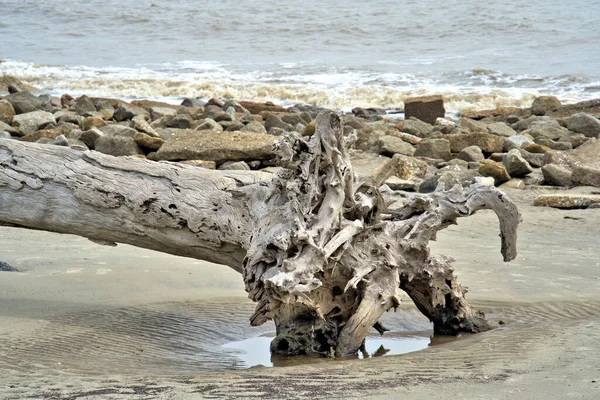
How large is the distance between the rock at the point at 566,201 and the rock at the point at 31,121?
764 cm

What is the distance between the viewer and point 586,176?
9875 mm

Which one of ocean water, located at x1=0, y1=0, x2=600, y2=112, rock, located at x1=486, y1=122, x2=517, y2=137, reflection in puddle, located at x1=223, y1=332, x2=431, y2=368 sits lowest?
ocean water, located at x1=0, y1=0, x2=600, y2=112

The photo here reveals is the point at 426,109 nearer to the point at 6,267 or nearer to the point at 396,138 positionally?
the point at 396,138

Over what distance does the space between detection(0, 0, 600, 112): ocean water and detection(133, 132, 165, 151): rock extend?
25.6ft

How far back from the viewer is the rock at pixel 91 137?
1152 centimetres

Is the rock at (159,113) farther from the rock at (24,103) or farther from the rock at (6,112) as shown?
the rock at (6,112)

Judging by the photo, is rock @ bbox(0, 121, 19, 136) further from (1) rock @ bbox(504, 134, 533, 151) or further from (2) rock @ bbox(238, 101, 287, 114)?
(1) rock @ bbox(504, 134, 533, 151)

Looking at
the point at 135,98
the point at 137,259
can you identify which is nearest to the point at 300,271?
the point at 137,259

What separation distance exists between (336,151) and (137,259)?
2.63 m

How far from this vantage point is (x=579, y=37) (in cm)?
2603

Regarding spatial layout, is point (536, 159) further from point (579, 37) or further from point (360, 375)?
point (579, 37)

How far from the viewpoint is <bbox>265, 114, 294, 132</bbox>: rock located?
1355cm

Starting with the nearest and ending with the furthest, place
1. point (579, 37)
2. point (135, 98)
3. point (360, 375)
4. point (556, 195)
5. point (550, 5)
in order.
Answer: point (360, 375) < point (556, 195) < point (135, 98) < point (579, 37) < point (550, 5)

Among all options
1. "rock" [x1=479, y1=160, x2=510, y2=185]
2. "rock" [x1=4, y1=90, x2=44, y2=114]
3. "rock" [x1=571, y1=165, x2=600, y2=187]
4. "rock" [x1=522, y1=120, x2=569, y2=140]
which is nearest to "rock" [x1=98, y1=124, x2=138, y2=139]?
"rock" [x1=4, y1=90, x2=44, y2=114]
